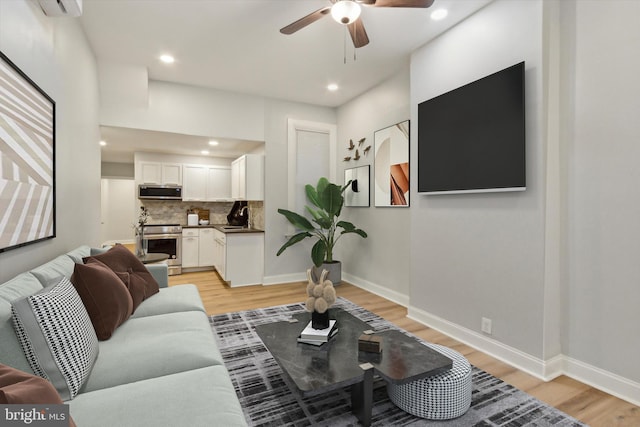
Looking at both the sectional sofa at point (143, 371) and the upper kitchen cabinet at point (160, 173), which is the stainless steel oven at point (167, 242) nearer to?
the upper kitchen cabinet at point (160, 173)

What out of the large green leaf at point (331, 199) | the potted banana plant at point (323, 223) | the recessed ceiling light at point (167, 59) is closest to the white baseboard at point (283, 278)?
the potted banana plant at point (323, 223)

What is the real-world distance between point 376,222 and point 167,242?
375cm

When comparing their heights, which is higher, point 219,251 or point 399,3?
point 399,3

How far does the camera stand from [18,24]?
1.66m

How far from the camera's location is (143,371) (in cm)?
142

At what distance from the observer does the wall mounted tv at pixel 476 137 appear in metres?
2.34

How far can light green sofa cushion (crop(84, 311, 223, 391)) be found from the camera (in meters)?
1.39

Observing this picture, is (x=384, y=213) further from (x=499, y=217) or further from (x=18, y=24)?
(x=18, y=24)

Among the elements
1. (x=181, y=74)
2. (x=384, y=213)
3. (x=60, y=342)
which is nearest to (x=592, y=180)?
(x=384, y=213)

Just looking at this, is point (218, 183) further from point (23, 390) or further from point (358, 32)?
point (23, 390)

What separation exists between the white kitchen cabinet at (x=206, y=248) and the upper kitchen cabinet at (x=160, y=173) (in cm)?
118

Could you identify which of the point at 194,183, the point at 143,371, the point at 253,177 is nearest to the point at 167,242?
the point at 194,183

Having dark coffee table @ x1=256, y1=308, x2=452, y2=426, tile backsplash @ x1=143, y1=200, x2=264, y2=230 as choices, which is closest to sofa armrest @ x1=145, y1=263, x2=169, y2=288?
dark coffee table @ x1=256, y1=308, x2=452, y2=426

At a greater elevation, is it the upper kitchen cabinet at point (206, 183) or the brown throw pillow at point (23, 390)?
the upper kitchen cabinet at point (206, 183)
